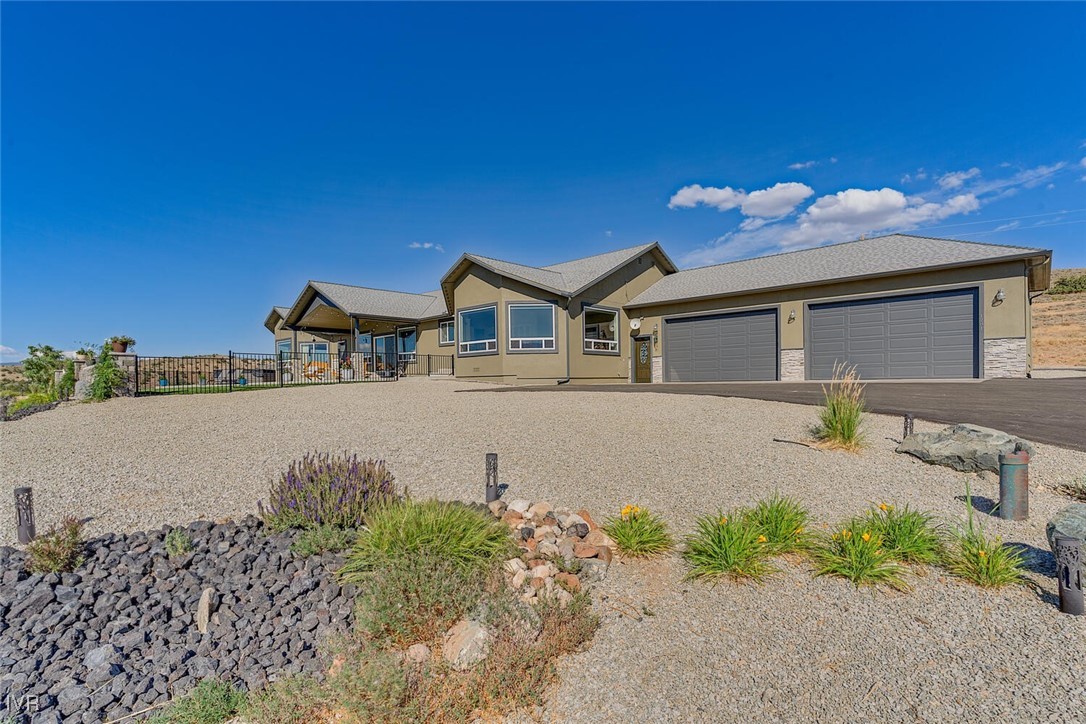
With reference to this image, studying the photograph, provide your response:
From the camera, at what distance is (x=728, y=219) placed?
28.3m

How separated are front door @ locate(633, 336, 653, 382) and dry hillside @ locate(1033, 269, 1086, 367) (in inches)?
821

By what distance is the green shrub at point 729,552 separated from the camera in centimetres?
342

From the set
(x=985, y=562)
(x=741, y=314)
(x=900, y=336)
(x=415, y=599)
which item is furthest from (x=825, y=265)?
(x=415, y=599)

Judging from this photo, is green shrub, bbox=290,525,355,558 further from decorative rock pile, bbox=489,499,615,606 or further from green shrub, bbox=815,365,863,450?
green shrub, bbox=815,365,863,450

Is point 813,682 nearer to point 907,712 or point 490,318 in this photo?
point 907,712

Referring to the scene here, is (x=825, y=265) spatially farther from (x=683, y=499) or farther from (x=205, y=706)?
(x=205, y=706)

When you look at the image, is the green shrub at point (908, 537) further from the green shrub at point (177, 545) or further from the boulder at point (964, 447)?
the green shrub at point (177, 545)

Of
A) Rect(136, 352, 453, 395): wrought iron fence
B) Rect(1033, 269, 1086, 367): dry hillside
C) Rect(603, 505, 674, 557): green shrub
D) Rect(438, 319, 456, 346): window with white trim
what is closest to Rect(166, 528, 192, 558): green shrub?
Rect(603, 505, 674, 557): green shrub

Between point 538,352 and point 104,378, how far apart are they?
11530 mm

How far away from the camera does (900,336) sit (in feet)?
47.5

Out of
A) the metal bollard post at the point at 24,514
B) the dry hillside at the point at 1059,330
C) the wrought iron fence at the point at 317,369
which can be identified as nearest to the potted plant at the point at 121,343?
the wrought iron fence at the point at 317,369

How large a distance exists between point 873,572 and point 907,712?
4.10 feet

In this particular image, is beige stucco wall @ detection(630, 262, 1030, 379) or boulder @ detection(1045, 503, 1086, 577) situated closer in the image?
boulder @ detection(1045, 503, 1086, 577)

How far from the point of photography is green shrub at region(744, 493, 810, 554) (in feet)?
12.2
